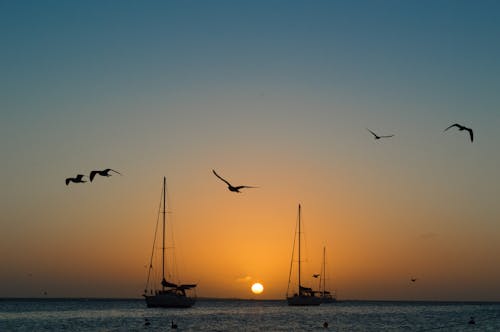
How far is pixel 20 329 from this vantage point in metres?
72.9

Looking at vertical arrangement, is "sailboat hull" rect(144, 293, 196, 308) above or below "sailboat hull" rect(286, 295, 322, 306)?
below

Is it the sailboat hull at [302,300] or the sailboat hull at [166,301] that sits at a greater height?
the sailboat hull at [302,300]

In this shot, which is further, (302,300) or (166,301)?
(302,300)

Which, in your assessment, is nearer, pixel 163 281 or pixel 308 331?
pixel 308 331

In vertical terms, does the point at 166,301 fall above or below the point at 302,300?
below

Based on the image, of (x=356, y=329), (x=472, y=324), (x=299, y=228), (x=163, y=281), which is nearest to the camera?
(x=356, y=329)

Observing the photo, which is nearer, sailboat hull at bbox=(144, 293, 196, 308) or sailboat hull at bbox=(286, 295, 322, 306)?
sailboat hull at bbox=(144, 293, 196, 308)

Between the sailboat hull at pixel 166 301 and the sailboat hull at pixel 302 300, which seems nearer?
the sailboat hull at pixel 166 301

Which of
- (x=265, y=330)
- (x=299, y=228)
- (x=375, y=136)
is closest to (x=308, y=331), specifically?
(x=265, y=330)

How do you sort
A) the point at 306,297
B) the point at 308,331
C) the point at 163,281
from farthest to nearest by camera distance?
the point at 306,297 < the point at 163,281 < the point at 308,331

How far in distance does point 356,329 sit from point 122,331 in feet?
78.3

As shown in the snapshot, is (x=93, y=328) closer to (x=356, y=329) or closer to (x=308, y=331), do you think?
(x=308, y=331)

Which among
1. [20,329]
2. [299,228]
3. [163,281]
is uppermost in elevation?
[299,228]

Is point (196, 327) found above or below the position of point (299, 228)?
below
